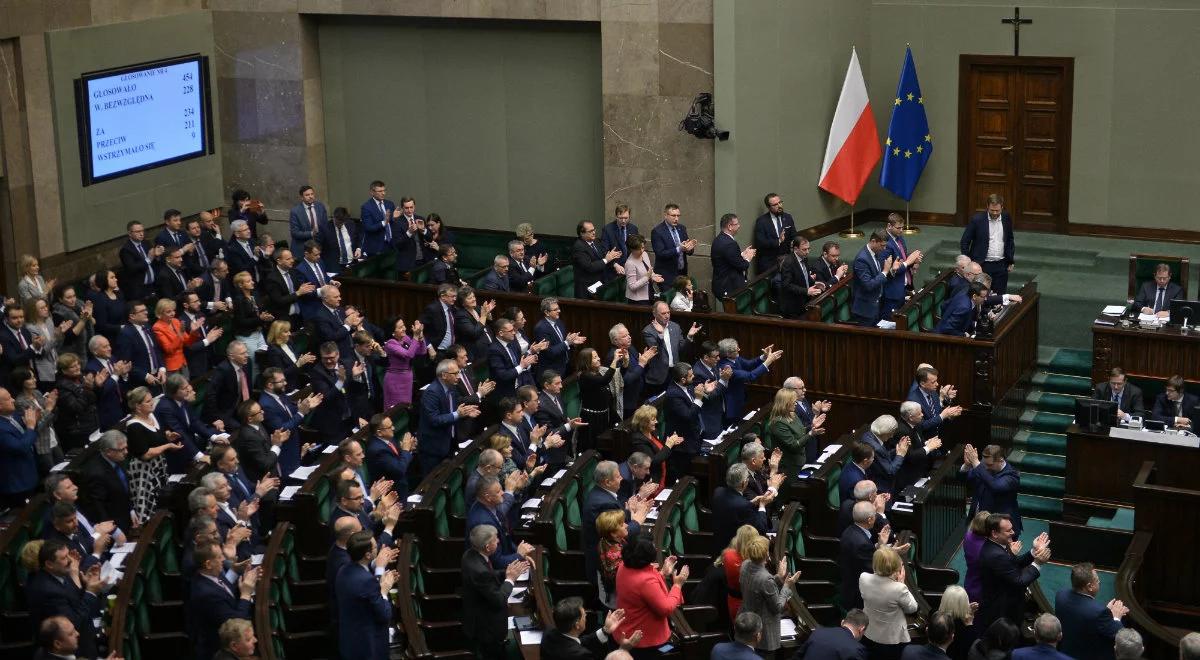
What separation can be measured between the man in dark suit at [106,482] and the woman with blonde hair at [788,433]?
14.8 feet

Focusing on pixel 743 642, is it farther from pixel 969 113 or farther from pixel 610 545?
pixel 969 113

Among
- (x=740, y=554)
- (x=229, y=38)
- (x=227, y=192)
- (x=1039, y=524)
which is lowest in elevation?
(x=1039, y=524)

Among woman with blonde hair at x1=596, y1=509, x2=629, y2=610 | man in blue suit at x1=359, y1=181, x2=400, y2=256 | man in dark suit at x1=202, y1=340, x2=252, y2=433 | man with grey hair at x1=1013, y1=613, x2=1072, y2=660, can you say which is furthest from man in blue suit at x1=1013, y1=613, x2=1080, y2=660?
man in blue suit at x1=359, y1=181, x2=400, y2=256

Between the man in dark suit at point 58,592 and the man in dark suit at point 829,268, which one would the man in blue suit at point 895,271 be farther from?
the man in dark suit at point 58,592

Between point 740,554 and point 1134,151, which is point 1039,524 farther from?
point 1134,151

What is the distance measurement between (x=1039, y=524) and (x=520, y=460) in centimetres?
443

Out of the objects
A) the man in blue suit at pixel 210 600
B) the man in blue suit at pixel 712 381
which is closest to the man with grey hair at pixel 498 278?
the man in blue suit at pixel 712 381

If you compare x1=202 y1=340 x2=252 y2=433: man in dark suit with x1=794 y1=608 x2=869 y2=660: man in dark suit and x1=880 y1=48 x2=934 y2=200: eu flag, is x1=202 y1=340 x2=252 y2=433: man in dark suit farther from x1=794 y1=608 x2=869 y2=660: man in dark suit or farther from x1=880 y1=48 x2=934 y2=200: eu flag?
x1=880 y1=48 x2=934 y2=200: eu flag

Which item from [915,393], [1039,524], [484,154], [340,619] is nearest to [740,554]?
[340,619]

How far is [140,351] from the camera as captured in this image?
499 inches

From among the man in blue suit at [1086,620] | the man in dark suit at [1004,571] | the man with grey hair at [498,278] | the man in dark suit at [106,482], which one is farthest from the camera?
the man with grey hair at [498,278]

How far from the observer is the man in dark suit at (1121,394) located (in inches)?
496

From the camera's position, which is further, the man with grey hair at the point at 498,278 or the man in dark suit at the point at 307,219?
the man in dark suit at the point at 307,219

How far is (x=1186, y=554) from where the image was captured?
11039 mm
